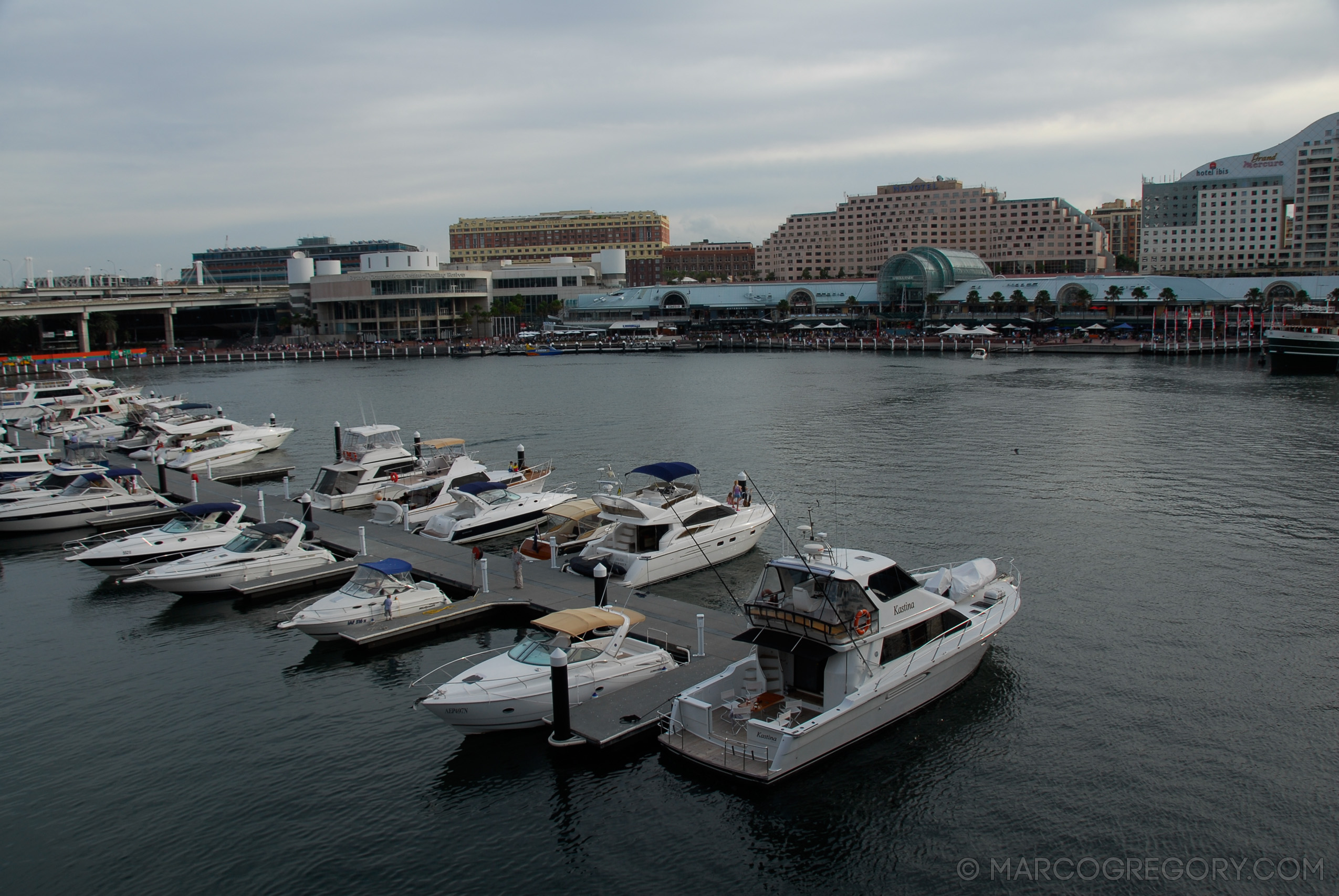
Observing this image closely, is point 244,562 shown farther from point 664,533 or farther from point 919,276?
point 919,276

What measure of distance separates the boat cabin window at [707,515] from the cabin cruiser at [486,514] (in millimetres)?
6411

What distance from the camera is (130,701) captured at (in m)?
18.5

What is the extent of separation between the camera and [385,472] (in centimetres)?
3603

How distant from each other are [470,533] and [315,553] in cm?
502

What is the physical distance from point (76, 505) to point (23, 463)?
7717 mm

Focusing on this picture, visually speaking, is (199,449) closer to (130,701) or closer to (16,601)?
(16,601)

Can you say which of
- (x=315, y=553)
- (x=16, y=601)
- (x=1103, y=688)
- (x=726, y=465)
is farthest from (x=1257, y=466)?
(x=16, y=601)

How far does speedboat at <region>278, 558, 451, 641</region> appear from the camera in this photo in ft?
68.4

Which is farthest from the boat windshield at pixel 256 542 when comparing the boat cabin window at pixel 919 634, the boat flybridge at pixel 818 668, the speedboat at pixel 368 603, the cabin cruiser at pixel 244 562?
the boat cabin window at pixel 919 634

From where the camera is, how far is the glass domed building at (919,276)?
464 feet

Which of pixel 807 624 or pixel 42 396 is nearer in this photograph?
pixel 807 624

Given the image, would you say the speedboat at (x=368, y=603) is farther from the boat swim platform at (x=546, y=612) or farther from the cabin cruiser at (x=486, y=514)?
the cabin cruiser at (x=486, y=514)

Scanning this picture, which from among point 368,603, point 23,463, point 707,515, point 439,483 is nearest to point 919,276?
point 439,483

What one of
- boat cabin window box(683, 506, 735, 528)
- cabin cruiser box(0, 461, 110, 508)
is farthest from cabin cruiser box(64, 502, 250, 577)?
boat cabin window box(683, 506, 735, 528)
